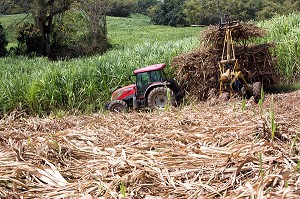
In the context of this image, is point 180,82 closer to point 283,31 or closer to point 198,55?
point 198,55

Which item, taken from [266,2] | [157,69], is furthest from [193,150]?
[266,2]

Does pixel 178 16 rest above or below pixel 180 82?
above

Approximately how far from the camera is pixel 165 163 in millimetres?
2121

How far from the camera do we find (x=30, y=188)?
2.00m

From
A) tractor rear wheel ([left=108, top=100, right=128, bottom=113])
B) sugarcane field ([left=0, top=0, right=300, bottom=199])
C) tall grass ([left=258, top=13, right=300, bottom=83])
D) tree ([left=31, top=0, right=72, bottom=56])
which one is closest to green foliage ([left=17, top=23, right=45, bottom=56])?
tree ([left=31, top=0, right=72, bottom=56])

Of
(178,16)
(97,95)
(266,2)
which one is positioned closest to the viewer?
(97,95)

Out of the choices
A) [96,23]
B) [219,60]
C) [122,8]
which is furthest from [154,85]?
[122,8]

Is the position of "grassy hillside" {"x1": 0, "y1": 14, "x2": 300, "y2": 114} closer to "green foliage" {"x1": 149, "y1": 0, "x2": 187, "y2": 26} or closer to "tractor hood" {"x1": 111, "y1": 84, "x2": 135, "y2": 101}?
"tractor hood" {"x1": 111, "y1": 84, "x2": 135, "y2": 101}

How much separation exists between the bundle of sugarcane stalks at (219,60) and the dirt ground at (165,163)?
539 centimetres

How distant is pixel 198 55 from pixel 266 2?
4804 cm

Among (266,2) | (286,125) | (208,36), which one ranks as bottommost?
(286,125)

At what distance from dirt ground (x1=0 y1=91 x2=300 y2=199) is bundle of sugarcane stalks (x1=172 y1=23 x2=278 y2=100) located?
212 inches

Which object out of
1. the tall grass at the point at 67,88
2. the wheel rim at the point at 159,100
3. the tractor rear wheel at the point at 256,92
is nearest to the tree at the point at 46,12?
the tall grass at the point at 67,88

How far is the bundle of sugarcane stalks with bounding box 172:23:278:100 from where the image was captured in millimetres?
8047
